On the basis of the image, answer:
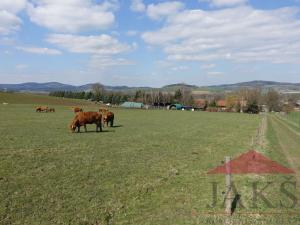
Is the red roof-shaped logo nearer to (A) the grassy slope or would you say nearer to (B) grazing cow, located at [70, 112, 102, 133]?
(B) grazing cow, located at [70, 112, 102, 133]

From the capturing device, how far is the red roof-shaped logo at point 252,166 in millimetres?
15970

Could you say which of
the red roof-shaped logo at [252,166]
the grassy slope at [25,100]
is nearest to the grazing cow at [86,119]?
the red roof-shaped logo at [252,166]

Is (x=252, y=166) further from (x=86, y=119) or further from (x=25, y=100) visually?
(x=25, y=100)

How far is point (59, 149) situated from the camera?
19.5 m

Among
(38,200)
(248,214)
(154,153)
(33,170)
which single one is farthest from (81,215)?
(154,153)

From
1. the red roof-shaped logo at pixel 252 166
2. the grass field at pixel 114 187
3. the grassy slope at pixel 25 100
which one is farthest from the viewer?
the grassy slope at pixel 25 100

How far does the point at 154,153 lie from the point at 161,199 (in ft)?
27.9

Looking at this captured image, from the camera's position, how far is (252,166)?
685 inches

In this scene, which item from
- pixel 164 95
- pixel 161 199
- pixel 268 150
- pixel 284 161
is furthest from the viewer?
pixel 164 95

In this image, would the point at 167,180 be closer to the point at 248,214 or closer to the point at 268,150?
the point at 248,214

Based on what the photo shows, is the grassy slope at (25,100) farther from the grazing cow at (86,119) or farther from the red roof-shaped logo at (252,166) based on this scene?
the red roof-shaped logo at (252,166)

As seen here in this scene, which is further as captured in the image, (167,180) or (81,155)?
(81,155)

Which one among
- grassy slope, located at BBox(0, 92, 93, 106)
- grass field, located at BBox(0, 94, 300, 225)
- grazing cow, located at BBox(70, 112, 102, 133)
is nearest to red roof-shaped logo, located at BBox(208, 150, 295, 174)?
grass field, located at BBox(0, 94, 300, 225)

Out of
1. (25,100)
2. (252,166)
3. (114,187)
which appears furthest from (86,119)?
(25,100)
